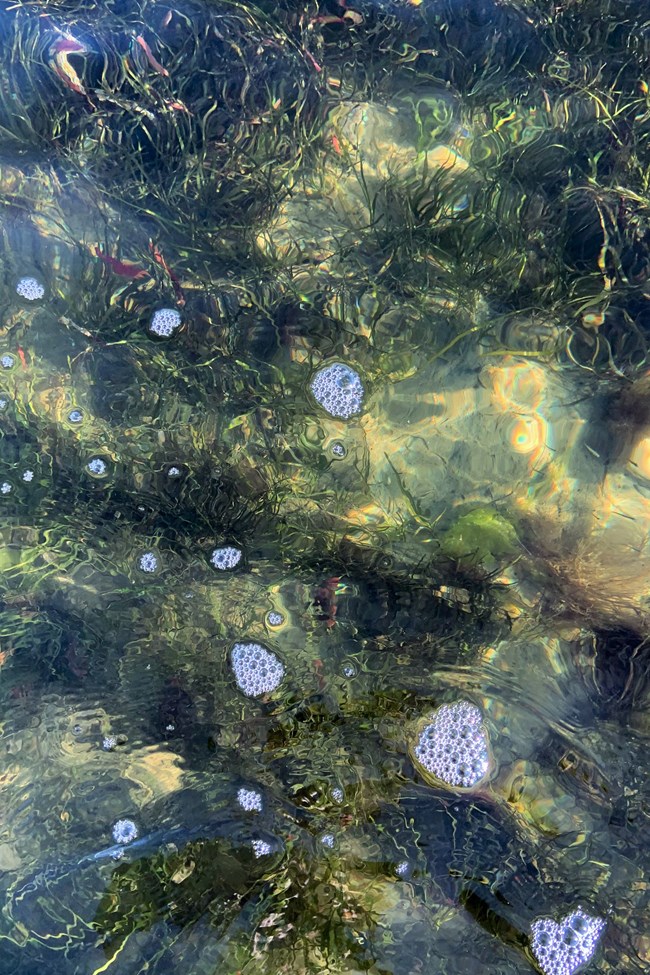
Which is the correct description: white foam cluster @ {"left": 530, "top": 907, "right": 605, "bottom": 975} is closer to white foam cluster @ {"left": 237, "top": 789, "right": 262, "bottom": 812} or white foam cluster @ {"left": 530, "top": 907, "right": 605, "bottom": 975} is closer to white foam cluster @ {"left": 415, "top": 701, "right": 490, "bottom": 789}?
white foam cluster @ {"left": 415, "top": 701, "right": 490, "bottom": 789}

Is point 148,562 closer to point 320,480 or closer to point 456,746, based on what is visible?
point 320,480

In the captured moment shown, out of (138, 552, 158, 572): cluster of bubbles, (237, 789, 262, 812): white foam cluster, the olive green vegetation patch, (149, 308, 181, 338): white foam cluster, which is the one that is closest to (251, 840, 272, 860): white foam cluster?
(237, 789, 262, 812): white foam cluster

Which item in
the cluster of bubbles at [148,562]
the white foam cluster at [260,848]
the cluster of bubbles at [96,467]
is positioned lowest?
the white foam cluster at [260,848]

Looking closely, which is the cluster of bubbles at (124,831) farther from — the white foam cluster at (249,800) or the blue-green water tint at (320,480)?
the white foam cluster at (249,800)

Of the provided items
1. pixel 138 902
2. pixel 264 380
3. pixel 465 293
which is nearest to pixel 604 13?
pixel 465 293

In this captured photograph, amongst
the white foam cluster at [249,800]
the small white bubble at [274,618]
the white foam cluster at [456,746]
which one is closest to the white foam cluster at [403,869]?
the white foam cluster at [456,746]

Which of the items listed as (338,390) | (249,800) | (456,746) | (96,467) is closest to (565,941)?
(456,746)
